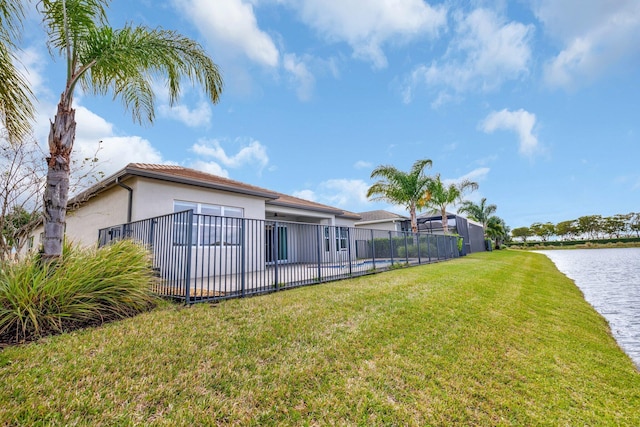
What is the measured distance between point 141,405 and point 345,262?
819cm

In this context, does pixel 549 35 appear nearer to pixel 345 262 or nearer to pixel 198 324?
pixel 345 262

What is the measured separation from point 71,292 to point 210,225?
97.1 inches

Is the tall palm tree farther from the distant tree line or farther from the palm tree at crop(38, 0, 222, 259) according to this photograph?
the palm tree at crop(38, 0, 222, 259)

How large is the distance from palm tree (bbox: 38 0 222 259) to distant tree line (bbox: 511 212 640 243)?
7432 centimetres

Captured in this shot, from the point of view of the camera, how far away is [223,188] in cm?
1018

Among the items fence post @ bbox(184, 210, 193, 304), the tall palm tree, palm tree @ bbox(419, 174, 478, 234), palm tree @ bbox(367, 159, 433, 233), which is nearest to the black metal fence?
fence post @ bbox(184, 210, 193, 304)

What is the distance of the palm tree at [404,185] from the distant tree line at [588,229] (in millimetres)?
57711

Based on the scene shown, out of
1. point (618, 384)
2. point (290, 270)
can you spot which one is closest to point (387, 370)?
point (618, 384)

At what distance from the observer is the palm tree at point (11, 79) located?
14.7 ft

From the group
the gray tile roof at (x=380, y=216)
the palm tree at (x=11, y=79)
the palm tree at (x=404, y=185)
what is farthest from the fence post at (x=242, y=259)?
the gray tile roof at (x=380, y=216)

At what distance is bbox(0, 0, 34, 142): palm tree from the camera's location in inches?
176

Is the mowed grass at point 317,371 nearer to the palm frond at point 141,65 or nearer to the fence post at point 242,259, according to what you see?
the fence post at point 242,259

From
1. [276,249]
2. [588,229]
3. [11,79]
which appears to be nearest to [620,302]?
[276,249]

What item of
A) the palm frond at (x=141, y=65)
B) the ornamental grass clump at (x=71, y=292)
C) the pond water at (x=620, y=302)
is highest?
the palm frond at (x=141, y=65)
